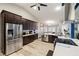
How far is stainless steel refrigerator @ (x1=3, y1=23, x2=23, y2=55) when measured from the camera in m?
2.33

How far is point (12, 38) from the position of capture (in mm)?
2467

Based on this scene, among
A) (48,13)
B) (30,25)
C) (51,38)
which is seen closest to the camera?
(48,13)

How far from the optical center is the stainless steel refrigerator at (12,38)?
233 cm

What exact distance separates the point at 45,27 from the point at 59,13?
1.40 ft

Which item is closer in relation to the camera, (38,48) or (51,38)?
(51,38)

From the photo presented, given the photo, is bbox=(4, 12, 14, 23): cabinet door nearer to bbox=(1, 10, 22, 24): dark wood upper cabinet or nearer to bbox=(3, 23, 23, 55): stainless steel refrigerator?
bbox=(1, 10, 22, 24): dark wood upper cabinet

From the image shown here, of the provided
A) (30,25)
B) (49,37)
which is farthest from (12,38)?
(49,37)

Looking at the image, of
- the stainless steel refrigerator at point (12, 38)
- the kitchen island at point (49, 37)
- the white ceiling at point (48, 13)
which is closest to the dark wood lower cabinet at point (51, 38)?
the kitchen island at point (49, 37)

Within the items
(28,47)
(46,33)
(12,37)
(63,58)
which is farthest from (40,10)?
(12,37)

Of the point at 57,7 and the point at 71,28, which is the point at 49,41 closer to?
the point at 71,28

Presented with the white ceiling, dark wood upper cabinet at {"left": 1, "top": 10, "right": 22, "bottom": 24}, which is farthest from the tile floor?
dark wood upper cabinet at {"left": 1, "top": 10, "right": 22, "bottom": 24}

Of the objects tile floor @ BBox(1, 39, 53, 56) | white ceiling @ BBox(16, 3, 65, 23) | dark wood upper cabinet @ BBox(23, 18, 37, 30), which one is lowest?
tile floor @ BBox(1, 39, 53, 56)

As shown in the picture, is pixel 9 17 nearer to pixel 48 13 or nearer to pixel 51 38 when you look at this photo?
pixel 48 13

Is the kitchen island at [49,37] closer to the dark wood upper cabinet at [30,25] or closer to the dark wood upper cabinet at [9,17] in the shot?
the dark wood upper cabinet at [30,25]
